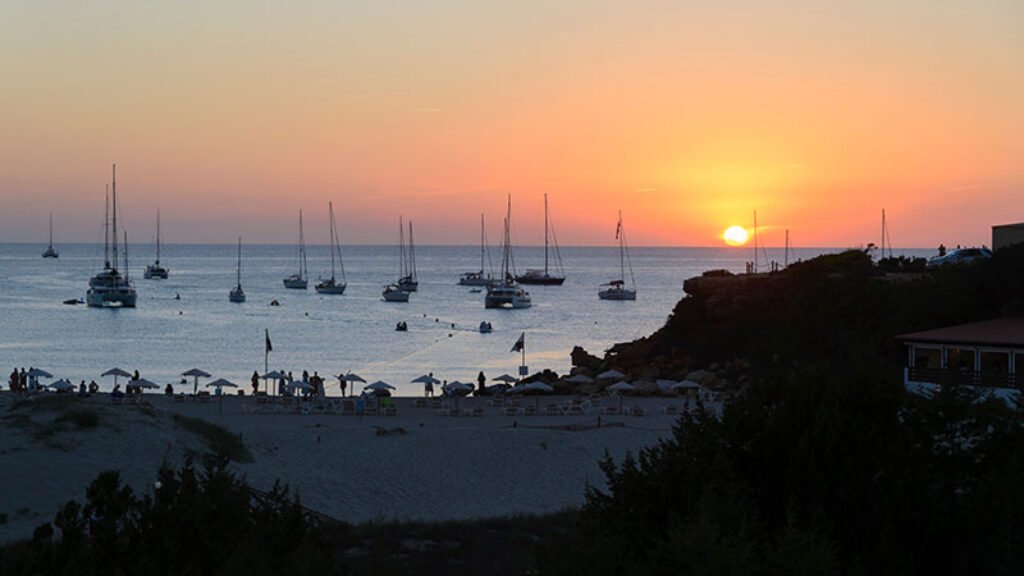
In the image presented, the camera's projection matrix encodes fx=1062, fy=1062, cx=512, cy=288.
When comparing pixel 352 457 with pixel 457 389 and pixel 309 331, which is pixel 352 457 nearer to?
pixel 457 389

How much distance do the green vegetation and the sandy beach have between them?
9.7 inches

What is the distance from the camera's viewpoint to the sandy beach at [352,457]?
22.4m

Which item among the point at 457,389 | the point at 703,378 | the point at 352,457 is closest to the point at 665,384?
the point at 703,378

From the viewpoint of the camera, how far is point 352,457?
28.1 metres

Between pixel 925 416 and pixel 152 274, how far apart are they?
168m

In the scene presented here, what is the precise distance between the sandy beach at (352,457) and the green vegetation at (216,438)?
0.81ft

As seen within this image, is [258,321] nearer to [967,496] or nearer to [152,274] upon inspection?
[152,274]

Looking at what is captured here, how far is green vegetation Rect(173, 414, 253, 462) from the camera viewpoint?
2580 cm

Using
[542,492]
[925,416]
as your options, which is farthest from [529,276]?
[925,416]

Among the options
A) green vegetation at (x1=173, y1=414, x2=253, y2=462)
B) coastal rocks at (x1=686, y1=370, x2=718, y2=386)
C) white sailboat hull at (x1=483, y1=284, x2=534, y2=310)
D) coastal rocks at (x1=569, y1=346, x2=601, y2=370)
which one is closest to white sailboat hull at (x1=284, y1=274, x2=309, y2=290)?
white sailboat hull at (x1=483, y1=284, x2=534, y2=310)

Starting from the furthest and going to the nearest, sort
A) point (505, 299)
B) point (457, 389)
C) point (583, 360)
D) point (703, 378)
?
point (505, 299)
point (583, 360)
point (457, 389)
point (703, 378)

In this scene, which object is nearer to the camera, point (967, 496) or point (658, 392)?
point (967, 496)

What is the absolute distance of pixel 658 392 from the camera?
41.0 meters

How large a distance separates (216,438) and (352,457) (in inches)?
142
